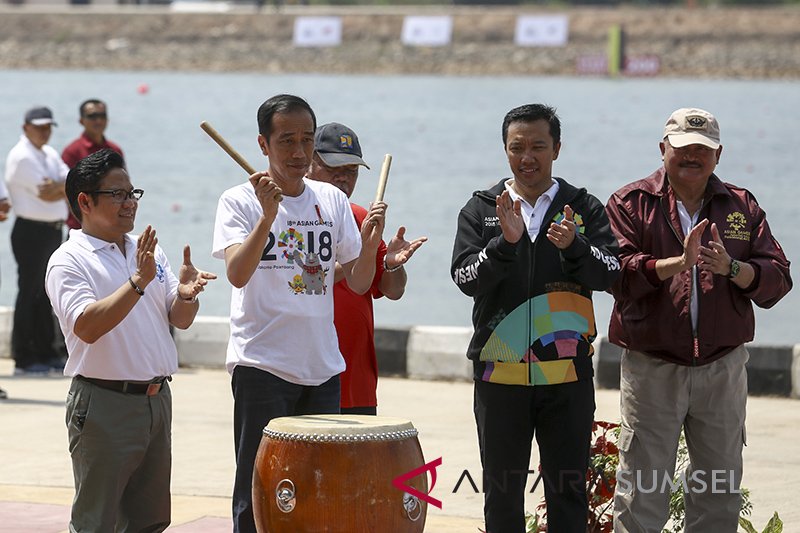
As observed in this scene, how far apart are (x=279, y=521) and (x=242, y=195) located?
1317mm

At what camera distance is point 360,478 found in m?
5.77

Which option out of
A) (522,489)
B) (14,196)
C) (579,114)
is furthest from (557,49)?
(522,489)

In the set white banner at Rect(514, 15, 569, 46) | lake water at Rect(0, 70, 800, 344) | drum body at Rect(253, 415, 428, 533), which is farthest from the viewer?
white banner at Rect(514, 15, 569, 46)

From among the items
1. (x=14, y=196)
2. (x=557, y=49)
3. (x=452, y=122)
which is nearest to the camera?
(x=14, y=196)

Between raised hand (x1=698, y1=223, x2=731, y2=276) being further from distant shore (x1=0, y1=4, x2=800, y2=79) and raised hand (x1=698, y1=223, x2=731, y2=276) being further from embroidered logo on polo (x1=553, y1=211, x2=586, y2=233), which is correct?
distant shore (x1=0, y1=4, x2=800, y2=79)

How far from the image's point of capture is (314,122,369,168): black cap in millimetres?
7125

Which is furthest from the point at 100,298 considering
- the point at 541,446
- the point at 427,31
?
the point at 427,31

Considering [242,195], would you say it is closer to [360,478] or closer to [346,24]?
[360,478]

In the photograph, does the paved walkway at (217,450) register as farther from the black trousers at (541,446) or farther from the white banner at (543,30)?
the white banner at (543,30)

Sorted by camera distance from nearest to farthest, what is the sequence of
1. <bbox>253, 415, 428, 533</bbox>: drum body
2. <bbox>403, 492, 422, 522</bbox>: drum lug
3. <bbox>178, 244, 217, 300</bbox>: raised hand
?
<bbox>253, 415, 428, 533</bbox>: drum body < <bbox>403, 492, 422, 522</bbox>: drum lug < <bbox>178, 244, 217, 300</bbox>: raised hand

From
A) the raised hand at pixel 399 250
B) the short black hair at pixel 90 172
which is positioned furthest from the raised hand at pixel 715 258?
the short black hair at pixel 90 172

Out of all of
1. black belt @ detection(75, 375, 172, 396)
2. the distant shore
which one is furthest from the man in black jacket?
the distant shore

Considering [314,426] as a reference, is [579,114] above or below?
above

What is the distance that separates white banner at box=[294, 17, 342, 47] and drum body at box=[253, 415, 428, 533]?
241ft
